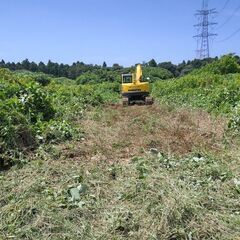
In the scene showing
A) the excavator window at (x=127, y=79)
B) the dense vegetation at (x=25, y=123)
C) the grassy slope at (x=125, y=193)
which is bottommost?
the grassy slope at (x=125, y=193)

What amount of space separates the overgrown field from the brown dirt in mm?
21

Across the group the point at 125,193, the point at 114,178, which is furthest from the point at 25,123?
the point at 125,193

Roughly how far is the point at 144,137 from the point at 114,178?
280 cm

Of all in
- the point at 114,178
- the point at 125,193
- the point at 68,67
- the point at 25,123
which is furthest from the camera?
the point at 68,67

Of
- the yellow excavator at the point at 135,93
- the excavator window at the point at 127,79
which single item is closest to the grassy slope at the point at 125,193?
the yellow excavator at the point at 135,93

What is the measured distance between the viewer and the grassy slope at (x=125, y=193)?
3.85 metres

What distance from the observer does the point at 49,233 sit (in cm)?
386

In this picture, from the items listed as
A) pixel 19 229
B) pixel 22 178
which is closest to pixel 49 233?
pixel 19 229

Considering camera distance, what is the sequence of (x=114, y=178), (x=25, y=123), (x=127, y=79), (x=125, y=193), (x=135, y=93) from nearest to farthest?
(x=125, y=193), (x=114, y=178), (x=25, y=123), (x=135, y=93), (x=127, y=79)

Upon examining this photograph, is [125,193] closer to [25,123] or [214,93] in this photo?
[25,123]

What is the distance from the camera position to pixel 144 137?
8008 millimetres

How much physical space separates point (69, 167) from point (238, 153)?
2.66 metres

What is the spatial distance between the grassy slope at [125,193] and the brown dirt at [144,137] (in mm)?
39

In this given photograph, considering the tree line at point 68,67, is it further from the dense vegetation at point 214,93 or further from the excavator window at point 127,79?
the excavator window at point 127,79
